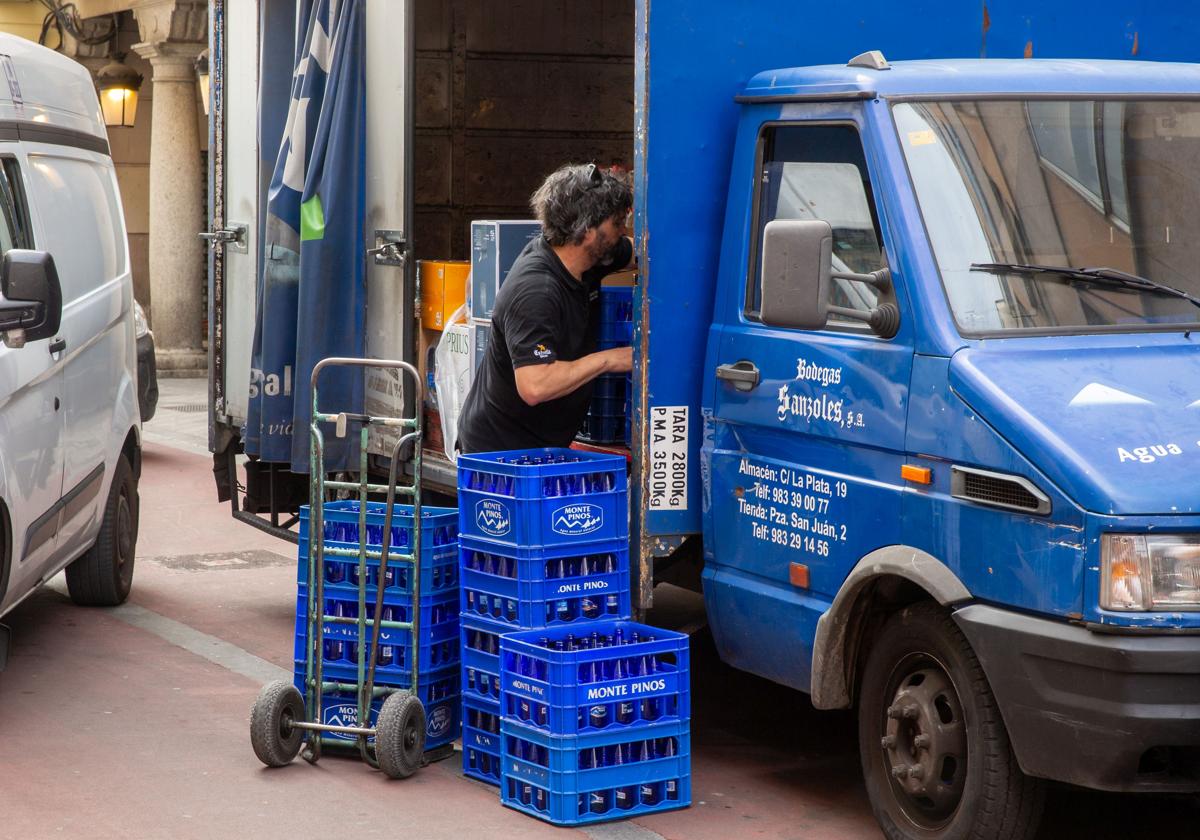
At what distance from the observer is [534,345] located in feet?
20.2

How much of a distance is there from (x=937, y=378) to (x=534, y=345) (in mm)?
1741

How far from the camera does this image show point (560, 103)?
925 cm

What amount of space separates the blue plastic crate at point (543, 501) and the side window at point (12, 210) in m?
2.56

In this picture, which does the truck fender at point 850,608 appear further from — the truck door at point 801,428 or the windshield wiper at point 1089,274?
the windshield wiper at point 1089,274

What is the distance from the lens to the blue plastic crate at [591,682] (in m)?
5.41

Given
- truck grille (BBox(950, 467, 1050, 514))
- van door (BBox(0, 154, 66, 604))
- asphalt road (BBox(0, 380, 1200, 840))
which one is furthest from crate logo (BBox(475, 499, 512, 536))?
van door (BBox(0, 154, 66, 604))

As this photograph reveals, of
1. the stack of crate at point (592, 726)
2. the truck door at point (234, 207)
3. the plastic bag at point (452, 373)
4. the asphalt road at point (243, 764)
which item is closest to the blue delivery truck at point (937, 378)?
the stack of crate at point (592, 726)

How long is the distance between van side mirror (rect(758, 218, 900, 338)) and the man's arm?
1.03m

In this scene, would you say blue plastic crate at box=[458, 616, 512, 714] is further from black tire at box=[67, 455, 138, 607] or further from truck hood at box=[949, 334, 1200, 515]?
black tire at box=[67, 455, 138, 607]

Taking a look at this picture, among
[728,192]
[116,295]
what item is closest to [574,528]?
[728,192]

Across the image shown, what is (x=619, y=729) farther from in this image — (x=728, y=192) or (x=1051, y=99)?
(x=1051, y=99)

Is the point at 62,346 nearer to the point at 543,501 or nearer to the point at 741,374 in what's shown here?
the point at 543,501

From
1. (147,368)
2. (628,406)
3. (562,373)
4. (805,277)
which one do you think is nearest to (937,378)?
(805,277)

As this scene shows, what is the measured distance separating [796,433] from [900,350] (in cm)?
56
